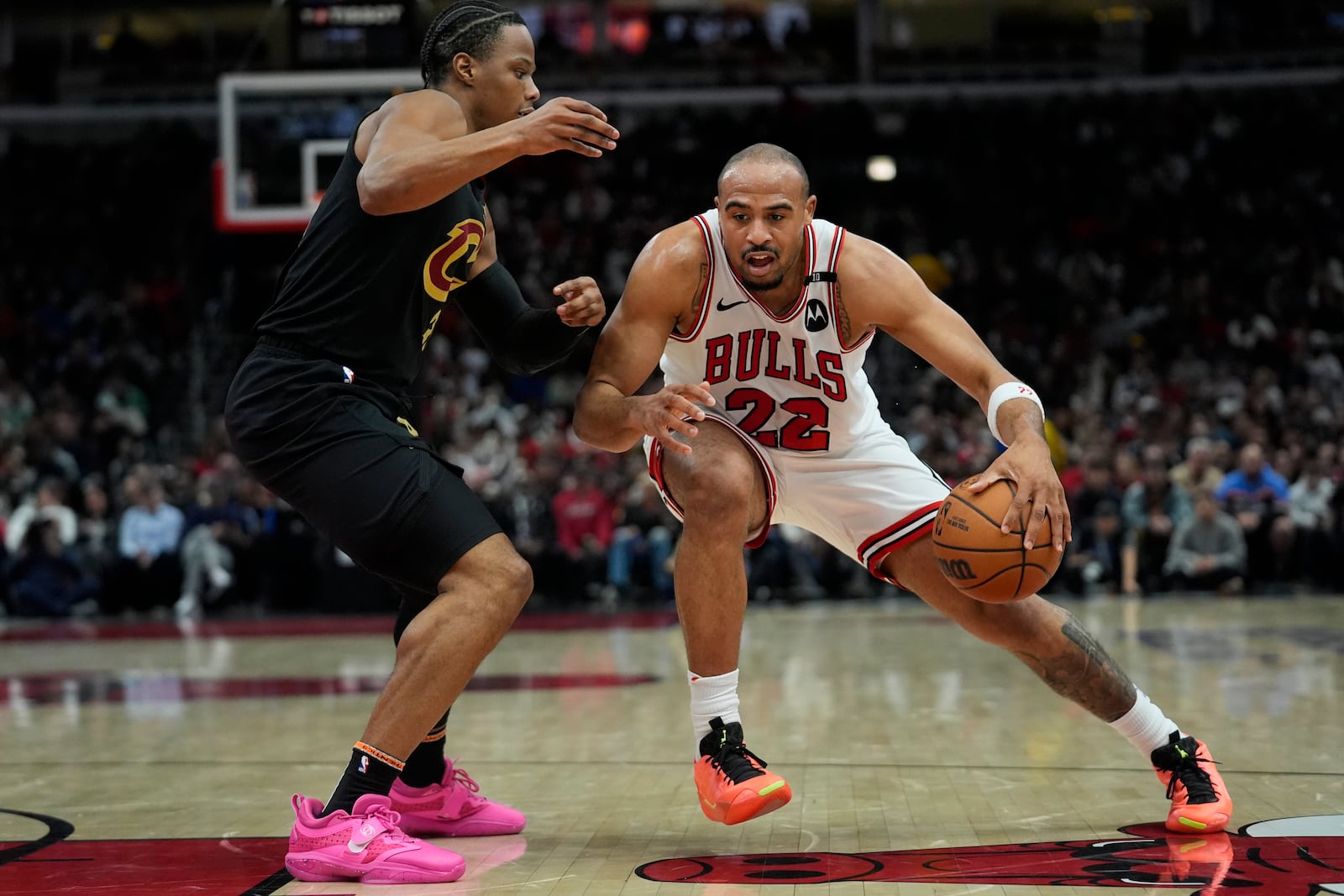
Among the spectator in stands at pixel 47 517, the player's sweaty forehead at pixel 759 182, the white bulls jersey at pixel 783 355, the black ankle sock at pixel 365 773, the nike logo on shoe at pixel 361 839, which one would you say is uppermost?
the player's sweaty forehead at pixel 759 182

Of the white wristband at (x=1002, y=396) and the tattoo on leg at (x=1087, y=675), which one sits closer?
the white wristband at (x=1002, y=396)

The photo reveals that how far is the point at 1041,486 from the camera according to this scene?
138 inches

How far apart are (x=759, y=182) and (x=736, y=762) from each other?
5.06 ft

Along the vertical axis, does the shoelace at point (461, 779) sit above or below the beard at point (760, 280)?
below

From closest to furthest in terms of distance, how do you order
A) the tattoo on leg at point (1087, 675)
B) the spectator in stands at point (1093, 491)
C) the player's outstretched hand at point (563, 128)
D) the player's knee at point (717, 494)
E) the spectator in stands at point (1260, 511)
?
1. the player's outstretched hand at point (563, 128)
2. the player's knee at point (717, 494)
3. the tattoo on leg at point (1087, 675)
4. the spectator in stands at point (1260, 511)
5. the spectator in stands at point (1093, 491)

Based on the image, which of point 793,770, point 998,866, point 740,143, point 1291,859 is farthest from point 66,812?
point 740,143

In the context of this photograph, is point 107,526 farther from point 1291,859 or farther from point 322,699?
point 1291,859

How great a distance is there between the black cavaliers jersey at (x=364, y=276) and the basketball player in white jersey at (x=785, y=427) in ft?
1.69

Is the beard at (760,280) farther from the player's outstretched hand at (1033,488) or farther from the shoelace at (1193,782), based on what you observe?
the shoelace at (1193,782)

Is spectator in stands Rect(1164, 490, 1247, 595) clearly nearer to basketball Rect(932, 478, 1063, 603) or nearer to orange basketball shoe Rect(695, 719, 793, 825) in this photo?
basketball Rect(932, 478, 1063, 603)

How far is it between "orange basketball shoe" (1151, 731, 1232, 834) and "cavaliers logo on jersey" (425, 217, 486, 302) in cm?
231

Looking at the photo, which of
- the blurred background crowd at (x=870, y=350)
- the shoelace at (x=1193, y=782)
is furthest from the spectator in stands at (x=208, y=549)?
the shoelace at (x=1193, y=782)

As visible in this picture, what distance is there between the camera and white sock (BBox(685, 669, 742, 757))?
12.4 feet

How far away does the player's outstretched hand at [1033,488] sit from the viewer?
11.4ft
